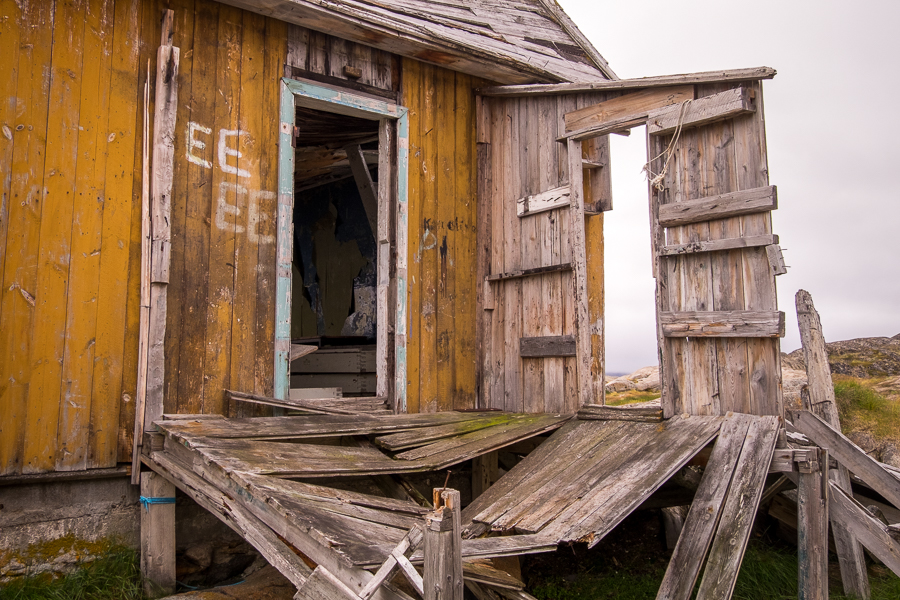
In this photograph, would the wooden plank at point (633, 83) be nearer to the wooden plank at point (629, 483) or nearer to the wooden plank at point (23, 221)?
the wooden plank at point (629, 483)

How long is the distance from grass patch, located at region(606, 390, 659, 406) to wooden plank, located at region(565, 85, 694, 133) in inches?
222

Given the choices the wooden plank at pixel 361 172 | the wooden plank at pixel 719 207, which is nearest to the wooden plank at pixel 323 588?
the wooden plank at pixel 719 207

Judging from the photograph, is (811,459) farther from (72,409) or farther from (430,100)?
(72,409)

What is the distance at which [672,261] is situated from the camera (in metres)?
5.48

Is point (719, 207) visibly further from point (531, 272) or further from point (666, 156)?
point (531, 272)

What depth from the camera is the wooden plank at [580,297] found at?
19.7 feet

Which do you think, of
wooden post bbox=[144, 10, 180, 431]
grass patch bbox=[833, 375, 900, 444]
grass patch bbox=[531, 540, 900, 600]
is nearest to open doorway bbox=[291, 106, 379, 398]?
wooden post bbox=[144, 10, 180, 431]

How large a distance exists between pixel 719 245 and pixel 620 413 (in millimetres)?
1492

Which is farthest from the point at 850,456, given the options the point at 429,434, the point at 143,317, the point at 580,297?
the point at 143,317

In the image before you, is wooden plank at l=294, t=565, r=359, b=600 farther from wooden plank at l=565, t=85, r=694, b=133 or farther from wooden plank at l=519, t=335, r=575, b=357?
wooden plank at l=565, t=85, r=694, b=133

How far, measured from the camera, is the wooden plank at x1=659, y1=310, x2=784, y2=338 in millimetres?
4809

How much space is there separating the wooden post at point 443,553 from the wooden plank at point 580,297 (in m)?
3.39

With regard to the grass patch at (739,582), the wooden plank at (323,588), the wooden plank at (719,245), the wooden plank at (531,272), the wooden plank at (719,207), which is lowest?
the grass patch at (739,582)

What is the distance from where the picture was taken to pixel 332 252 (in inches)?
423
